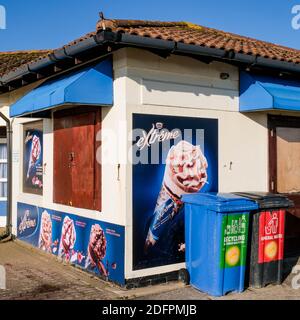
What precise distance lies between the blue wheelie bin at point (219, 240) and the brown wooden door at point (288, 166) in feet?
7.14

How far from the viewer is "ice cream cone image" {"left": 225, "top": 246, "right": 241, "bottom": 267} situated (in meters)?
5.46

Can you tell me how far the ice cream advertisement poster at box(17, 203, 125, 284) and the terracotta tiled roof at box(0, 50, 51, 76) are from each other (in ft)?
11.4

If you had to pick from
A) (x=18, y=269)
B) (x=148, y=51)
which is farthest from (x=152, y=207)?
(x=18, y=269)

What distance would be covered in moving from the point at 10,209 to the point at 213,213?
19.3 ft

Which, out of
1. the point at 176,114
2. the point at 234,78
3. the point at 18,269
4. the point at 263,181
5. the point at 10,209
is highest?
the point at 234,78

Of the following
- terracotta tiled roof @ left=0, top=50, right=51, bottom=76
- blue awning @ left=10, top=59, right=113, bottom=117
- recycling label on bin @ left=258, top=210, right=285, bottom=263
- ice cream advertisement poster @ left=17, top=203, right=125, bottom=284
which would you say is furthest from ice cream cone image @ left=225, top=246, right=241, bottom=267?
terracotta tiled roof @ left=0, top=50, right=51, bottom=76

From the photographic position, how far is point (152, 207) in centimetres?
607

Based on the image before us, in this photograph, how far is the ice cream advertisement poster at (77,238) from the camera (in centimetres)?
599

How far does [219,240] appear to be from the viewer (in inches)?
211

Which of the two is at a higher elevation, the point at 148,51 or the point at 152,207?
the point at 148,51

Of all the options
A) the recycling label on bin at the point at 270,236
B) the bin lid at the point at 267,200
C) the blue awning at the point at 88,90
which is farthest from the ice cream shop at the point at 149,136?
the recycling label on bin at the point at 270,236

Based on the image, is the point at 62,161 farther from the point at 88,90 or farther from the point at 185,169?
the point at 185,169

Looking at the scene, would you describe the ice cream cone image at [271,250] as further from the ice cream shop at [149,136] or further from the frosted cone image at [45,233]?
the frosted cone image at [45,233]
